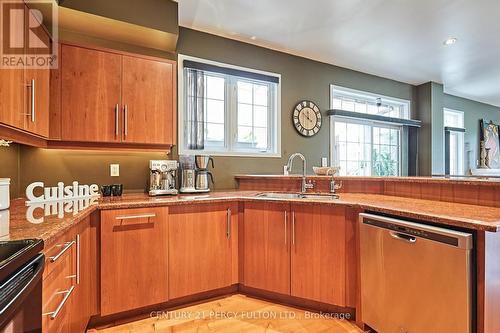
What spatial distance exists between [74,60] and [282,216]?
2123mm

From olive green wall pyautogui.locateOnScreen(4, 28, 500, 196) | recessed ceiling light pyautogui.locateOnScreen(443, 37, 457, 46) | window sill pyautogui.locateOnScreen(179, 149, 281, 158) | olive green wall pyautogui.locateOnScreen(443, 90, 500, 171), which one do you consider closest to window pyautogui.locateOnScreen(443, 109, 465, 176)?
olive green wall pyautogui.locateOnScreen(443, 90, 500, 171)

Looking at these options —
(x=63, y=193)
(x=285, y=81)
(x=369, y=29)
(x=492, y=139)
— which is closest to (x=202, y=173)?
(x=63, y=193)

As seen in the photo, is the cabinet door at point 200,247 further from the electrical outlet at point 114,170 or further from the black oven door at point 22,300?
the black oven door at point 22,300

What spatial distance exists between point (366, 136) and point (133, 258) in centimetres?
396

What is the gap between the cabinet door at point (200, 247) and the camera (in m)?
2.11

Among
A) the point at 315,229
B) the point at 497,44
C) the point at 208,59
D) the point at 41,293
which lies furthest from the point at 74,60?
the point at 497,44

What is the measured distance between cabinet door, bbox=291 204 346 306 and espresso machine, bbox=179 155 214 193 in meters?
1.03

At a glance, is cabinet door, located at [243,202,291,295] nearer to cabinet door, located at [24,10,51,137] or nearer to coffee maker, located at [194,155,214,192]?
coffee maker, located at [194,155,214,192]

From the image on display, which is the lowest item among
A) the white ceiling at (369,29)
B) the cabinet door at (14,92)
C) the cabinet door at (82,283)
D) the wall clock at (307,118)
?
the cabinet door at (82,283)

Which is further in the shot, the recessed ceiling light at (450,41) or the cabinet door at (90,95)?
the recessed ceiling light at (450,41)

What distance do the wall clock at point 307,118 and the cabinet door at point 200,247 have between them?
1785mm

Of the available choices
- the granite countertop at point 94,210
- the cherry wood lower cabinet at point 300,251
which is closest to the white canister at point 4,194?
the granite countertop at point 94,210

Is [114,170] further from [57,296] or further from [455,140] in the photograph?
[455,140]

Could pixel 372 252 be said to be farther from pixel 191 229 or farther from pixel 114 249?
pixel 114 249
